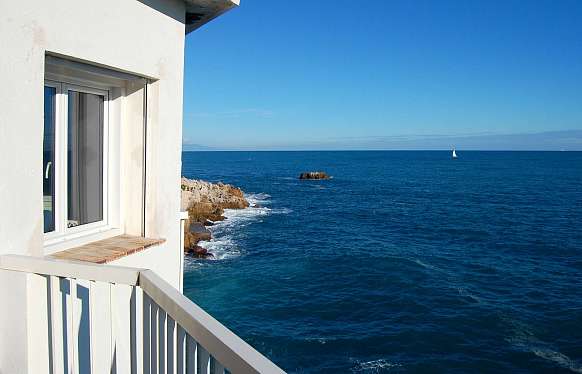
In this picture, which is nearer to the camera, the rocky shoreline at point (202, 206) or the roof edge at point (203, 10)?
the roof edge at point (203, 10)

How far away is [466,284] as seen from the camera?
21.4 meters

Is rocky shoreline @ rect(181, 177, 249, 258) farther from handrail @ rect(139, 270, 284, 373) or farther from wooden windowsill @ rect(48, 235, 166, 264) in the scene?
handrail @ rect(139, 270, 284, 373)

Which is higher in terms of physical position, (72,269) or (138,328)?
(72,269)

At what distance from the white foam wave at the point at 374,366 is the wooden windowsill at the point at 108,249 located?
35.4 ft

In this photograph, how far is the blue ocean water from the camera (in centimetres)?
1499

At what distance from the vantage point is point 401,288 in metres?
21.1

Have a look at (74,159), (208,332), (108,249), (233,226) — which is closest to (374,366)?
(108,249)

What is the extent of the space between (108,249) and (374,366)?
11.8m

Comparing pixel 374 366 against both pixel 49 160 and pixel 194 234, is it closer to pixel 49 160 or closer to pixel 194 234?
pixel 49 160

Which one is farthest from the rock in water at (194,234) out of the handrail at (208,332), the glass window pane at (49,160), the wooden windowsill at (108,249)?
the handrail at (208,332)

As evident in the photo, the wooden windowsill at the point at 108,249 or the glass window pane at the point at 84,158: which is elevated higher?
the glass window pane at the point at 84,158

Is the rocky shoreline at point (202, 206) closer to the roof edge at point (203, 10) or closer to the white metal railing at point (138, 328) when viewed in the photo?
the roof edge at point (203, 10)

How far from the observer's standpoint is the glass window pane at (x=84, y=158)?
166 inches

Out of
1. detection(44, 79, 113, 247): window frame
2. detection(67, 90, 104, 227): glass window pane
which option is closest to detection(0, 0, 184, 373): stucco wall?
detection(44, 79, 113, 247): window frame
